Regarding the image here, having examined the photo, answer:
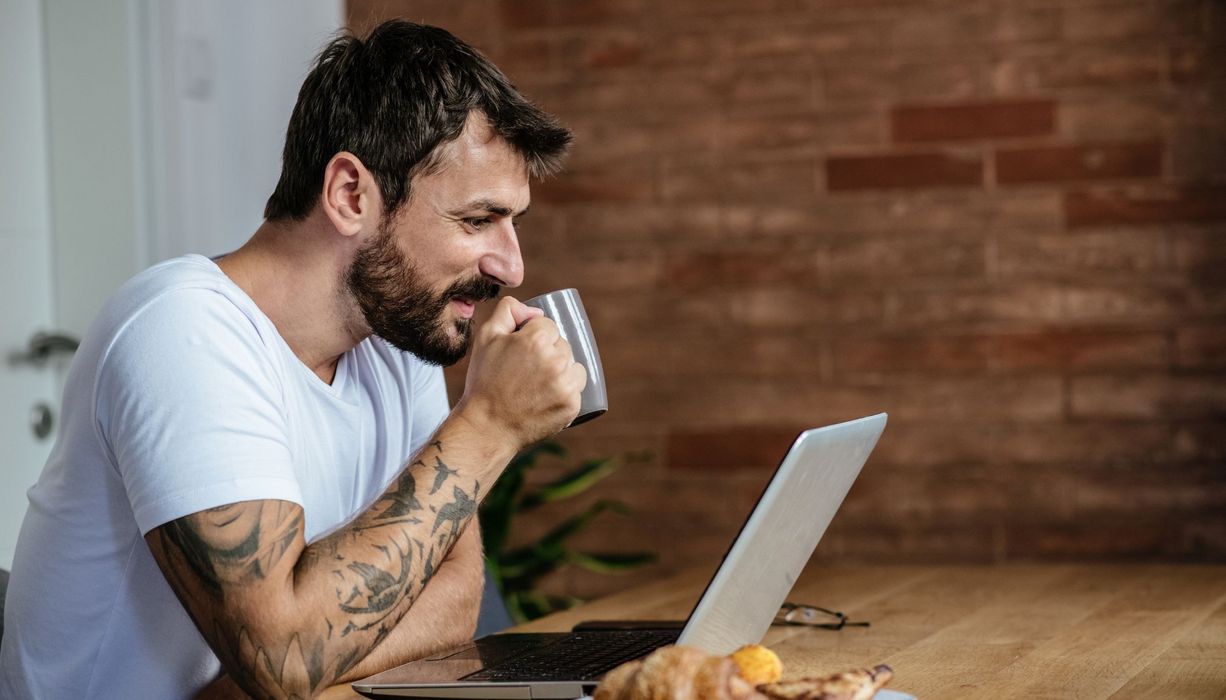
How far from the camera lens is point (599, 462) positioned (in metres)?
2.82

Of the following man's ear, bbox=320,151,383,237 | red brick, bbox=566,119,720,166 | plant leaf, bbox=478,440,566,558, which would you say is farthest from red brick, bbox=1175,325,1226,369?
man's ear, bbox=320,151,383,237

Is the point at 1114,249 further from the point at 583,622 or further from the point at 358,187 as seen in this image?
the point at 358,187

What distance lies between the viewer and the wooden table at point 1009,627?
122 centimetres

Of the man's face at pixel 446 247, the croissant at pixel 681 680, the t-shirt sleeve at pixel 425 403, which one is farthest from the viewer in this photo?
the t-shirt sleeve at pixel 425 403

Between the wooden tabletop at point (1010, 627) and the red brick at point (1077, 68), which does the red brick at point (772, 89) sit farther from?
the wooden tabletop at point (1010, 627)

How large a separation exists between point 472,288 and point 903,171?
1.47 meters

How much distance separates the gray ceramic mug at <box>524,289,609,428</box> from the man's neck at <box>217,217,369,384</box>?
0.74 feet

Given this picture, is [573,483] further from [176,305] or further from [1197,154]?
[176,305]

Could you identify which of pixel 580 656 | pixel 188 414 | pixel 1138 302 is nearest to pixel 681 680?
pixel 580 656

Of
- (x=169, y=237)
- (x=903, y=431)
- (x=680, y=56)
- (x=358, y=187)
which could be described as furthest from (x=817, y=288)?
(x=358, y=187)

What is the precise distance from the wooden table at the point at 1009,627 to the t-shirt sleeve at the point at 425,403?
28 cm

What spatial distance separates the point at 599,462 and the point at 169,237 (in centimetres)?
97

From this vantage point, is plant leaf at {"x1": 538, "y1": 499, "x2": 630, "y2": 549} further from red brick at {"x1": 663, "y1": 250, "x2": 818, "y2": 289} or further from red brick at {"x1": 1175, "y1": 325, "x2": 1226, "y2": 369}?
red brick at {"x1": 1175, "y1": 325, "x2": 1226, "y2": 369}

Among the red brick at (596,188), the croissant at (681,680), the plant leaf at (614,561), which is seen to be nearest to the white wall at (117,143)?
the red brick at (596,188)
